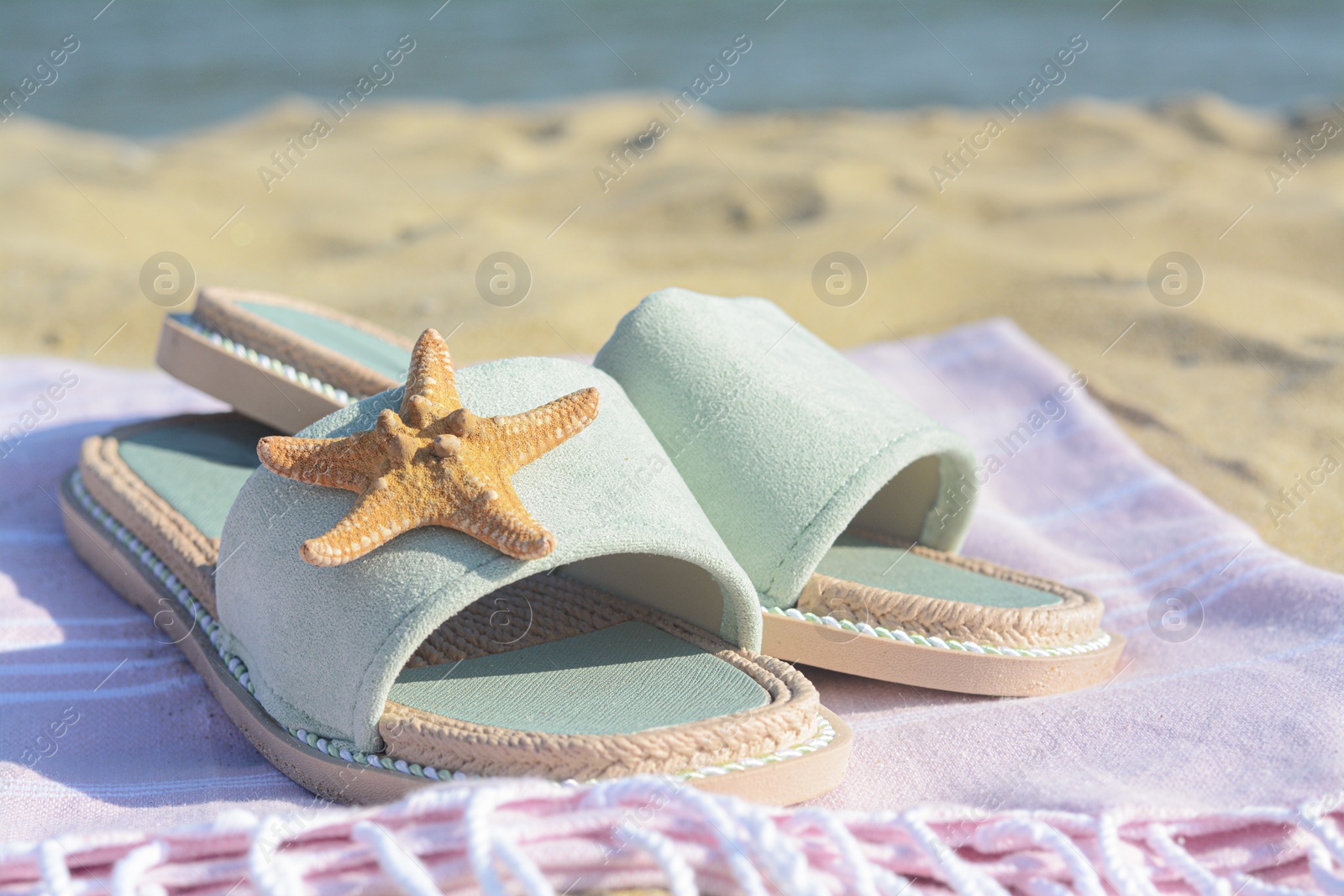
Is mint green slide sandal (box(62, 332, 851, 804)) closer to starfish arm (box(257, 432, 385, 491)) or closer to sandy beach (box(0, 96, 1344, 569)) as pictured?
starfish arm (box(257, 432, 385, 491))

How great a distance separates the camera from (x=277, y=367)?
222 centimetres

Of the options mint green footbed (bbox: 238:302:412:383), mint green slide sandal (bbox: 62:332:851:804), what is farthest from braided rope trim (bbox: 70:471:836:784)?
mint green footbed (bbox: 238:302:412:383)

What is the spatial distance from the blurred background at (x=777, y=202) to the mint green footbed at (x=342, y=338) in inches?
47.6

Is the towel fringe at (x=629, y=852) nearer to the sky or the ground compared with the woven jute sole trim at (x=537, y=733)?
nearer to the ground

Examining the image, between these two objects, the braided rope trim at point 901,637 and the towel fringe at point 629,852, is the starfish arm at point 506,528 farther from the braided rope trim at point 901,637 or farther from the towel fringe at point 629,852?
the braided rope trim at point 901,637

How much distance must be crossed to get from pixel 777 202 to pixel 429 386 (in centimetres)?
434

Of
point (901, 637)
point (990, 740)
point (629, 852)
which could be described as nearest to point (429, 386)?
point (629, 852)

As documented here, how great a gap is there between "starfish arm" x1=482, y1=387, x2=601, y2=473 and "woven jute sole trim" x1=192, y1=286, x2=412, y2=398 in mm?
662

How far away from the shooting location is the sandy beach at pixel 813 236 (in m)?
3.62

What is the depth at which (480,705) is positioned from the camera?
1579mm

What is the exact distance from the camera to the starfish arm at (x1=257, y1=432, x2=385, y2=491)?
59.6 inches

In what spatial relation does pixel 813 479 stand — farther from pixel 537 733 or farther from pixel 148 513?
pixel 148 513

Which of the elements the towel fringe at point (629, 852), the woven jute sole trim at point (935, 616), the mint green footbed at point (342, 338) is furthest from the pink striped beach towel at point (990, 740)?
the mint green footbed at point (342, 338)

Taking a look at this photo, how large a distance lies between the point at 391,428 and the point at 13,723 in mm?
848
